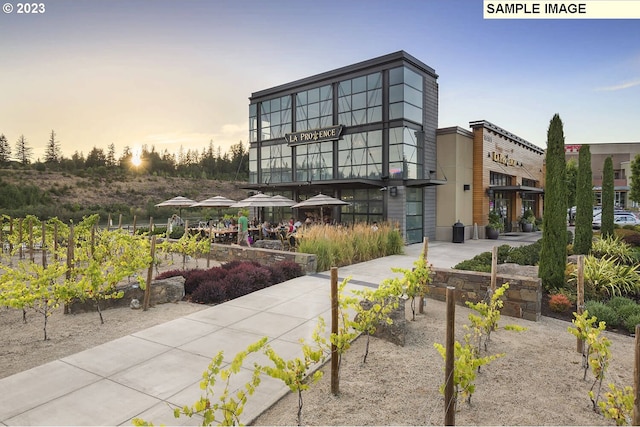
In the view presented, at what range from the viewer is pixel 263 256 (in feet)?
31.0

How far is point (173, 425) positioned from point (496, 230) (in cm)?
1889

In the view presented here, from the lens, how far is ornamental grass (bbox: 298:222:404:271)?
923 cm

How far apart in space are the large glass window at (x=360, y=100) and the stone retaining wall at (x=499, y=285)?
11749 mm

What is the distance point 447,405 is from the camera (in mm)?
2645

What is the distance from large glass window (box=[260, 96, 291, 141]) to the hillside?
8873 mm

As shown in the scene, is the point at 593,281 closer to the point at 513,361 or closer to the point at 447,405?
the point at 513,361

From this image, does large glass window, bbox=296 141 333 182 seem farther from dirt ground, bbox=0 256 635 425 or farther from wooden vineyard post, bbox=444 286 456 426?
wooden vineyard post, bbox=444 286 456 426

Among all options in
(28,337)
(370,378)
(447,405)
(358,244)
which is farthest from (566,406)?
(358,244)

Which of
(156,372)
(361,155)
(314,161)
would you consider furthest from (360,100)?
(156,372)

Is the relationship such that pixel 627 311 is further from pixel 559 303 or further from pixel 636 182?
pixel 636 182

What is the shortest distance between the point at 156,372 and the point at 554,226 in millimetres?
7217

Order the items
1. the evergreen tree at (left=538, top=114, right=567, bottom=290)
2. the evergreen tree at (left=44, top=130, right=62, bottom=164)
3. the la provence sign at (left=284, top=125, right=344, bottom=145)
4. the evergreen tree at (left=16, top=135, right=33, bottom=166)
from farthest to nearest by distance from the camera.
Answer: the evergreen tree at (left=44, top=130, right=62, bottom=164) → the evergreen tree at (left=16, top=135, right=33, bottom=166) → the la provence sign at (left=284, top=125, right=344, bottom=145) → the evergreen tree at (left=538, top=114, right=567, bottom=290)

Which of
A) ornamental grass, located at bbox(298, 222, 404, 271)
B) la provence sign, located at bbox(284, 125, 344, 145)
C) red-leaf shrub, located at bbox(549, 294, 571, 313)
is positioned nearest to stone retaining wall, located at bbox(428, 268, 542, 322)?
red-leaf shrub, located at bbox(549, 294, 571, 313)

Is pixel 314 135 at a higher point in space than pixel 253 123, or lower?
lower
